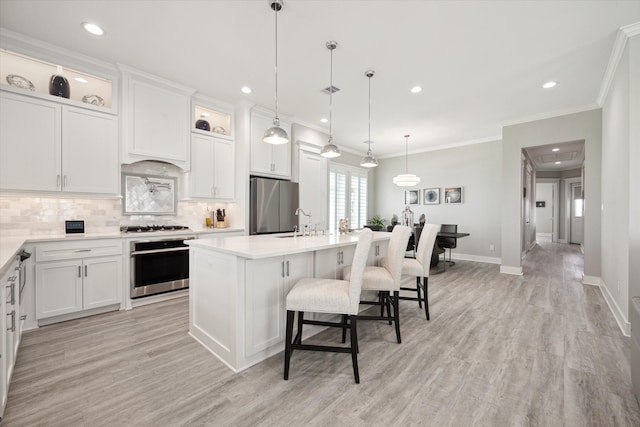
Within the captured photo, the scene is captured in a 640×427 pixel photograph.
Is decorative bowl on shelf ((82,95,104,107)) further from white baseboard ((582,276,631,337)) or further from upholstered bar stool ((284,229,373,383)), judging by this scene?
white baseboard ((582,276,631,337))

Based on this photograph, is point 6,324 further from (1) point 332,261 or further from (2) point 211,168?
(2) point 211,168

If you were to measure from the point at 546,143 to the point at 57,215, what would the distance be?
762cm

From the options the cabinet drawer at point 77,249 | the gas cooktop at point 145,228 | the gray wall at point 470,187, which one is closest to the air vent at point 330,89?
the gas cooktop at point 145,228

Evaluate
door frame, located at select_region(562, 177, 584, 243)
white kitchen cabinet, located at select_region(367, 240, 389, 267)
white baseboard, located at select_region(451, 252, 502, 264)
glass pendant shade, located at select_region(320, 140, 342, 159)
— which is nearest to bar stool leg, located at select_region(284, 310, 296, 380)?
white kitchen cabinet, located at select_region(367, 240, 389, 267)

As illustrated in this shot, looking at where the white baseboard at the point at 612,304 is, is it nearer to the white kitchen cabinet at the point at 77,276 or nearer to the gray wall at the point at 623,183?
the gray wall at the point at 623,183

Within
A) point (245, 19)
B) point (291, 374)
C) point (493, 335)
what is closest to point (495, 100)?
point (493, 335)

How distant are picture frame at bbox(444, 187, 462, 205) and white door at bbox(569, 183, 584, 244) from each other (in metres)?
6.46

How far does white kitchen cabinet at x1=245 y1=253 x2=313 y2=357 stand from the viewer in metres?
2.04

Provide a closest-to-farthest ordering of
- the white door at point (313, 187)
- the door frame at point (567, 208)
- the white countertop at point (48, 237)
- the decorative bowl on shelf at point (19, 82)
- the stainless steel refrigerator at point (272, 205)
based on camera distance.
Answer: the white countertop at point (48, 237)
the decorative bowl on shelf at point (19, 82)
the stainless steel refrigerator at point (272, 205)
the white door at point (313, 187)
the door frame at point (567, 208)

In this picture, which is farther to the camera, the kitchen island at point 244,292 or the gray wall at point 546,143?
the gray wall at point 546,143

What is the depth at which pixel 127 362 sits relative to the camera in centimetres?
214

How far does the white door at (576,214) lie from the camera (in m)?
9.67

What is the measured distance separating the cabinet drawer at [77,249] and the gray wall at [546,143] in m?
6.47

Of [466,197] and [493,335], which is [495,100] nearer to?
[466,197]
